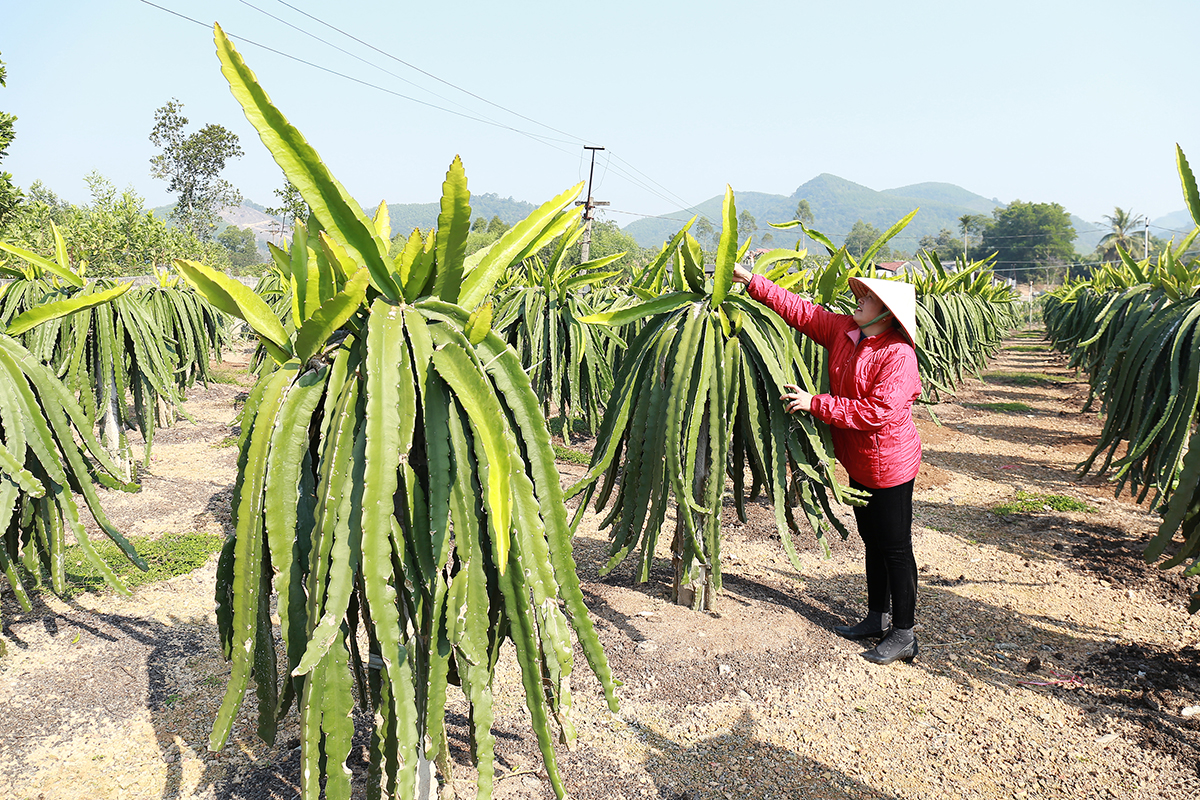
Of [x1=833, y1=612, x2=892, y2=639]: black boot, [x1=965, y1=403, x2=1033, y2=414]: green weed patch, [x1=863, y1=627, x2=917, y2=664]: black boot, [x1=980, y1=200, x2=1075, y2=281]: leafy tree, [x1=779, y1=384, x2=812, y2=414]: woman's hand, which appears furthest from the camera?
[x1=980, y1=200, x2=1075, y2=281]: leafy tree

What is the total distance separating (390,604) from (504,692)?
6.18 ft

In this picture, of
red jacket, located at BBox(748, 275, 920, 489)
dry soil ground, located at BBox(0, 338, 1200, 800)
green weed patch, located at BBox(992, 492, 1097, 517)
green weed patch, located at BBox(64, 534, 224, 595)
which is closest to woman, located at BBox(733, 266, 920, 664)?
red jacket, located at BBox(748, 275, 920, 489)

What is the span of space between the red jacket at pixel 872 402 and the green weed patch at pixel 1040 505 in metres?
3.52

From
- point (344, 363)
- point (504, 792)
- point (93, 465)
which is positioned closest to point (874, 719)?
point (504, 792)

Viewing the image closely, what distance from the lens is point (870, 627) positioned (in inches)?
150

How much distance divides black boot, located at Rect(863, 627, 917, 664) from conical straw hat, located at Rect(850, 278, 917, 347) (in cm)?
150

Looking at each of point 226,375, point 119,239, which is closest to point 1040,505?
point 226,375

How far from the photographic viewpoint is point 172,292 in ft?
25.5

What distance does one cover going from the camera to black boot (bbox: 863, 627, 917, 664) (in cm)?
359

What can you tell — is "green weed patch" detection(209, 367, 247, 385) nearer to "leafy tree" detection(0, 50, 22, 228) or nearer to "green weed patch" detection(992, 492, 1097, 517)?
"leafy tree" detection(0, 50, 22, 228)

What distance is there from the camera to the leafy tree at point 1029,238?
92.4 meters

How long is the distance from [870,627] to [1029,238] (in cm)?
11327

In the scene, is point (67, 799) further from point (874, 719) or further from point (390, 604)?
point (874, 719)

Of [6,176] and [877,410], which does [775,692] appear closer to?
[877,410]
